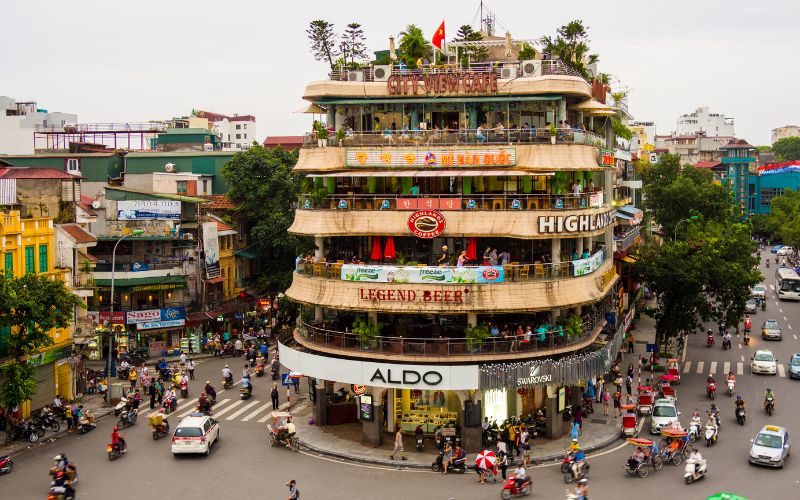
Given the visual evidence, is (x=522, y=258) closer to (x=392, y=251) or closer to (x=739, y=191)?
(x=392, y=251)

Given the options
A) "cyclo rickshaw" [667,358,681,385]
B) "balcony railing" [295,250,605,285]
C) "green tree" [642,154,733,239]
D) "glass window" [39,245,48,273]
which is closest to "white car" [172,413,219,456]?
"balcony railing" [295,250,605,285]

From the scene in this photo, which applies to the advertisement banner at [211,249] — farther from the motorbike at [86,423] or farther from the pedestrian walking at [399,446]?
the pedestrian walking at [399,446]

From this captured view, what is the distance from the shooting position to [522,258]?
43125 millimetres

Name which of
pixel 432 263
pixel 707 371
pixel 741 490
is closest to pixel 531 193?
pixel 432 263

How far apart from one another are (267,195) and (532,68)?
3480 cm

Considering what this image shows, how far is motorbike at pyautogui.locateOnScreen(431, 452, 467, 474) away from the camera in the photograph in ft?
124

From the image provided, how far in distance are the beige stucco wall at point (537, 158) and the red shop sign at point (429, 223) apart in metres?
2.28

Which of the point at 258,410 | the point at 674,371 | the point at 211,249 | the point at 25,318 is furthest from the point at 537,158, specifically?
the point at 211,249

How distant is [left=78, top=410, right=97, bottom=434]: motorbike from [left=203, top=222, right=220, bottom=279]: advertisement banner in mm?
22521

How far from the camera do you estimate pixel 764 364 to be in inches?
2227

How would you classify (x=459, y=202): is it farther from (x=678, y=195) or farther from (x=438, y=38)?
(x=678, y=195)

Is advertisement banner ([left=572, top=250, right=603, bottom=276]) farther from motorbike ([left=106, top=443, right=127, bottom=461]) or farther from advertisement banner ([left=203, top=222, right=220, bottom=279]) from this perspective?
advertisement banner ([left=203, top=222, right=220, bottom=279])

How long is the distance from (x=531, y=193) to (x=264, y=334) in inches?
1239

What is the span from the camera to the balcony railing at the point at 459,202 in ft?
135
